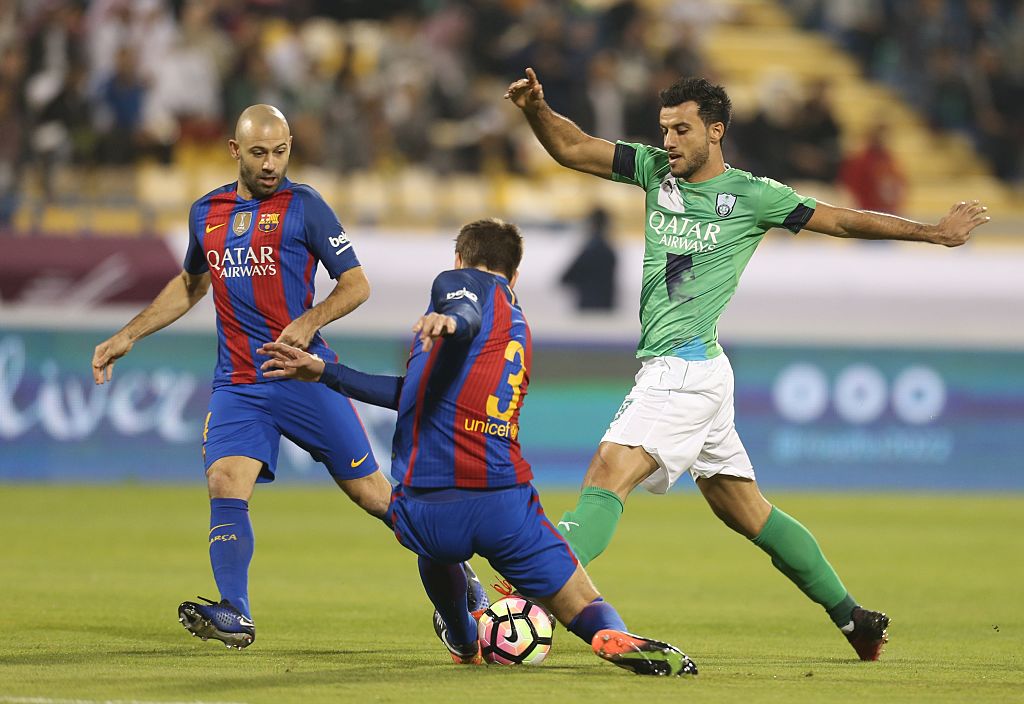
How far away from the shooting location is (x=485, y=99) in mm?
19578

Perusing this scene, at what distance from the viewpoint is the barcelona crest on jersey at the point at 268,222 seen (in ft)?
24.5

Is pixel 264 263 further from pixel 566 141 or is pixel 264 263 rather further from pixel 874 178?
pixel 874 178

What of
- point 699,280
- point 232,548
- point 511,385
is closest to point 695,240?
point 699,280

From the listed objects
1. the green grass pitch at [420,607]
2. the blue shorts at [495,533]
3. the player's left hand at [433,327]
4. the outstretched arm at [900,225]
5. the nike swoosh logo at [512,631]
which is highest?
the outstretched arm at [900,225]

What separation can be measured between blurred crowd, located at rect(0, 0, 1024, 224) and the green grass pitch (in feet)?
13.1

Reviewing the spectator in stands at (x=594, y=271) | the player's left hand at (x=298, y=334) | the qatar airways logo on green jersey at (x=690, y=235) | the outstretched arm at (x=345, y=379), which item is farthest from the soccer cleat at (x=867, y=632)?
the spectator in stands at (x=594, y=271)

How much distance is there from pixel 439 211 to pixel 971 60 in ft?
28.2

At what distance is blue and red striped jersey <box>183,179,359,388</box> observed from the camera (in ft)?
24.4

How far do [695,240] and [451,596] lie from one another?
1.88 m

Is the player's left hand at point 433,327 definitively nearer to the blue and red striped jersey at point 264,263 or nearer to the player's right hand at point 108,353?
the blue and red striped jersey at point 264,263

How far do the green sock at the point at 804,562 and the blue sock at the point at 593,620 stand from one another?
1.39 metres

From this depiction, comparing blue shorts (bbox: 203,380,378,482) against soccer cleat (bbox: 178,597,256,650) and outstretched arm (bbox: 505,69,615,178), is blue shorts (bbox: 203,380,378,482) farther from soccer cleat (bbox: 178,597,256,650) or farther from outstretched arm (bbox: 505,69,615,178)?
outstretched arm (bbox: 505,69,615,178)

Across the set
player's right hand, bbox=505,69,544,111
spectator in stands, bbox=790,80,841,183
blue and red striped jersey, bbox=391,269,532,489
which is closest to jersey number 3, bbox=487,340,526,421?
blue and red striped jersey, bbox=391,269,532,489

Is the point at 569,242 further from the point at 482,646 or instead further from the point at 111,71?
the point at 482,646
